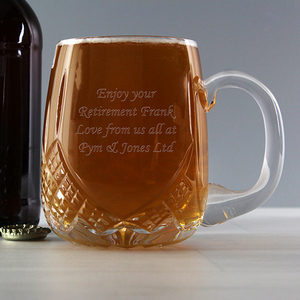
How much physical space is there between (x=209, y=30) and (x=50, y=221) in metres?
0.96

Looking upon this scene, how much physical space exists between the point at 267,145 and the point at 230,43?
879 mm

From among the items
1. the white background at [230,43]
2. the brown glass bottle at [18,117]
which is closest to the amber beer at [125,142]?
the brown glass bottle at [18,117]

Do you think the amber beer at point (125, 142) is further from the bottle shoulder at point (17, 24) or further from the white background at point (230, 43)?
the white background at point (230, 43)

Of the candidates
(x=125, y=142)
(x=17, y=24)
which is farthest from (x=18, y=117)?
(x=125, y=142)

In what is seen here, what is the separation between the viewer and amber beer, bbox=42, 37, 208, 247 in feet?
1.62

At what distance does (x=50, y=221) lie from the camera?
541 millimetres

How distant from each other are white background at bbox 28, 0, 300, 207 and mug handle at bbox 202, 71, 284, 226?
2.71ft

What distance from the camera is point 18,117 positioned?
2.16 feet

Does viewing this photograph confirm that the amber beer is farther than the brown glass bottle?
No

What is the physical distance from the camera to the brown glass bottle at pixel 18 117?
0.65 m

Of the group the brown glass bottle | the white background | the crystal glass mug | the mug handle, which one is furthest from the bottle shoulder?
the white background

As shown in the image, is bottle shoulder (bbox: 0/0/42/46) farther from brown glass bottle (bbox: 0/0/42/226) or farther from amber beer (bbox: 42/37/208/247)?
amber beer (bbox: 42/37/208/247)

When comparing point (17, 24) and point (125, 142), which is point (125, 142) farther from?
point (17, 24)

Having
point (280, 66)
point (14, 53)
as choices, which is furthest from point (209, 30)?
point (14, 53)
